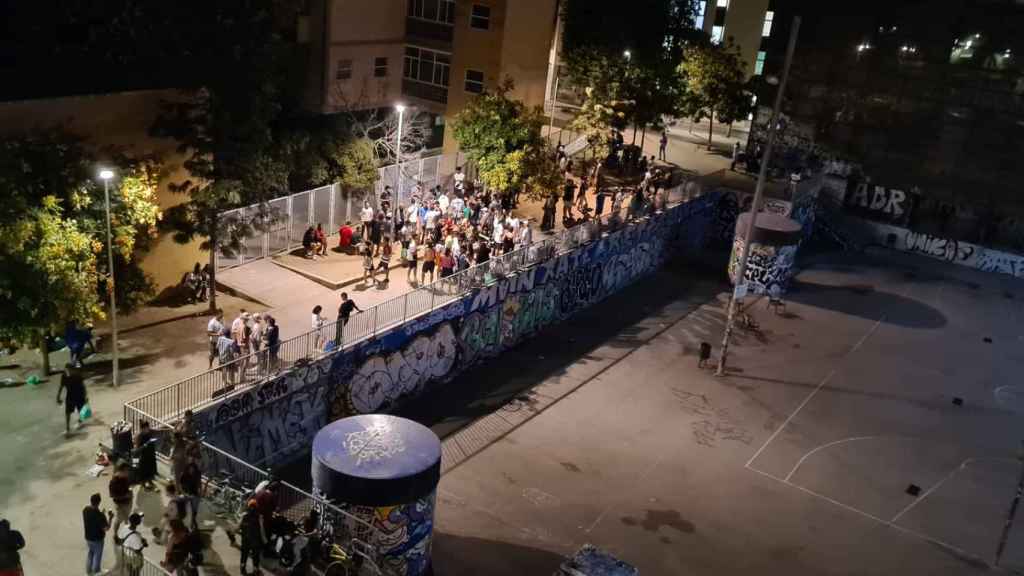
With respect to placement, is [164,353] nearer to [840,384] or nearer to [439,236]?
[439,236]

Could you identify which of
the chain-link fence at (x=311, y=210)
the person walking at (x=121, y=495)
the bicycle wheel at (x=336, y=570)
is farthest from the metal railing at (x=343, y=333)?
the bicycle wheel at (x=336, y=570)

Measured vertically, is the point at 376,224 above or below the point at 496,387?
above

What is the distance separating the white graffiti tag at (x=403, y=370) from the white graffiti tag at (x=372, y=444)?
269 inches

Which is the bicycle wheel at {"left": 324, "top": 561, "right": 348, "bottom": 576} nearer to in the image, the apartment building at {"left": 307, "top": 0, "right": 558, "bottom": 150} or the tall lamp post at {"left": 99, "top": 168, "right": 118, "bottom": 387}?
the tall lamp post at {"left": 99, "top": 168, "right": 118, "bottom": 387}

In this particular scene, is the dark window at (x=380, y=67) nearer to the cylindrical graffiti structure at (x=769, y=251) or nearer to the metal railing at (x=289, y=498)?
the cylindrical graffiti structure at (x=769, y=251)

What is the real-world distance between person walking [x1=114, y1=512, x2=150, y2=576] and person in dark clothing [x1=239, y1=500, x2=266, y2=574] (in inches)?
61.7

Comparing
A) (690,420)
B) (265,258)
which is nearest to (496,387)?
(690,420)

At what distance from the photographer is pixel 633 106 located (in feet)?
150

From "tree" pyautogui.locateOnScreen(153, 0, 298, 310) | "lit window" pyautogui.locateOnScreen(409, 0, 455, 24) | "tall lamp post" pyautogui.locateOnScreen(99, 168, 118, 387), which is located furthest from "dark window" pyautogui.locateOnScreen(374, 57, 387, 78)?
"tall lamp post" pyautogui.locateOnScreen(99, 168, 118, 387)

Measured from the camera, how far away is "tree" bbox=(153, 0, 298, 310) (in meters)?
25.3

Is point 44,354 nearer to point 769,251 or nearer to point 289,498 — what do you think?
point 289,498

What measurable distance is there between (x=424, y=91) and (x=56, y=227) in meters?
31.2

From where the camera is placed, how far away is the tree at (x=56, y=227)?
19500 mm

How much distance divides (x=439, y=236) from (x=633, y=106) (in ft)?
59.7
